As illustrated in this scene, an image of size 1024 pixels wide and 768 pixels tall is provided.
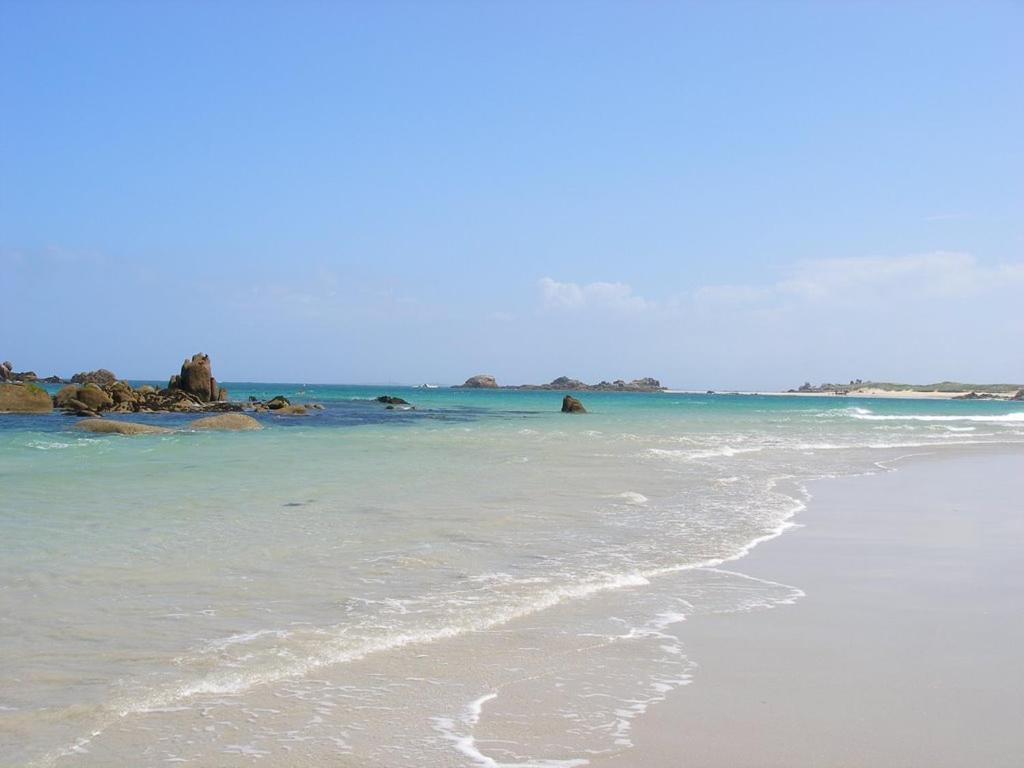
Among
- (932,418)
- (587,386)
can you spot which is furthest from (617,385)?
(932,418)

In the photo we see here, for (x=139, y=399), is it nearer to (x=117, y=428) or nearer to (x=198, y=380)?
(x=198, y=380)

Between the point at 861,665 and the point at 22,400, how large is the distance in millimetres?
40510

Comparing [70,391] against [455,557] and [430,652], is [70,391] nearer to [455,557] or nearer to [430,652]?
[455,557]

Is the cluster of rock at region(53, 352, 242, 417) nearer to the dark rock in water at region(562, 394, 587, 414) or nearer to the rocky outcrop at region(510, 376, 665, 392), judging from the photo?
the dark rock in water at region(562, 394, 587, 414)

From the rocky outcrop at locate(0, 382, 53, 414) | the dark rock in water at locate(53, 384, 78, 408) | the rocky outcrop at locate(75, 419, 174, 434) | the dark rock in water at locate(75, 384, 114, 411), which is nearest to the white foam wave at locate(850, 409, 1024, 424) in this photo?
the rocky outcrop at locate(75, 419, 174, 434)

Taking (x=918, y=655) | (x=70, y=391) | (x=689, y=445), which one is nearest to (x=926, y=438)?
(x=689, y=445)

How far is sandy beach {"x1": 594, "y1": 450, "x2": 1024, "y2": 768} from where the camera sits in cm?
378

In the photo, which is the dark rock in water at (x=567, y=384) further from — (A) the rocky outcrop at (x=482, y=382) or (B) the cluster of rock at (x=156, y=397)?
(B) the cluster of rock at (x=156, y=397)

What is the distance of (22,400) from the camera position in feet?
124

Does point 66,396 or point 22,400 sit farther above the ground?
point 66,396

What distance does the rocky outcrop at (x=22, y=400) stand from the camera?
37.6 metres

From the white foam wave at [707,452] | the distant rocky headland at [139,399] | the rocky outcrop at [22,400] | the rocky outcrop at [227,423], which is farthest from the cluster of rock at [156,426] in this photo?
the white foam wave at [707,452]

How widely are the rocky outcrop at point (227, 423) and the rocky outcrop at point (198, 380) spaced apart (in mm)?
14817

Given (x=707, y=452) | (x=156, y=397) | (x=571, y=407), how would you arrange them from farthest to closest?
(x=571, y=407)
(x=156, y=397)
(x=707, y=452)
